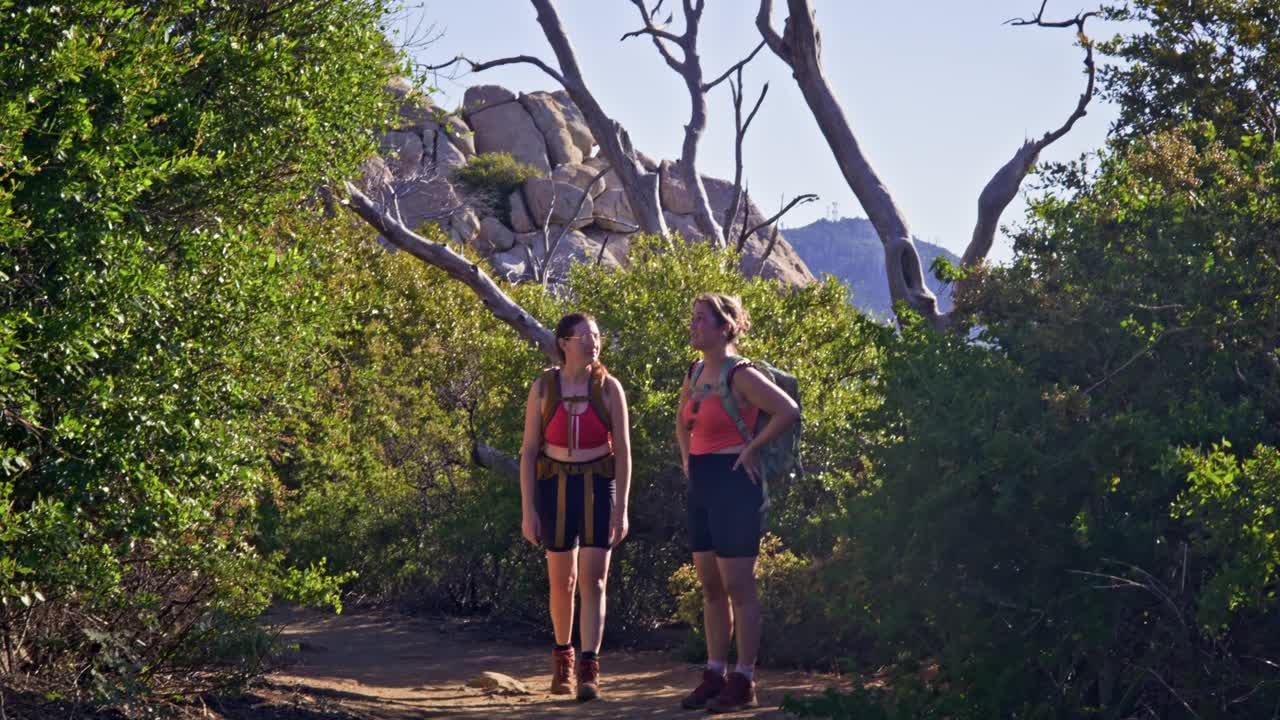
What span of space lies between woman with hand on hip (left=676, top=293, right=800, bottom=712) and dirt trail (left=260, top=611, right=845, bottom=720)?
27 cm

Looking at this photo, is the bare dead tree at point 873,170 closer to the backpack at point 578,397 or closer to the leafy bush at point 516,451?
the leafy bush at point 516,451

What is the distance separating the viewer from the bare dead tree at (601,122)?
13.8 m

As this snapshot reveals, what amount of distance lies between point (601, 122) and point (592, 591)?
8985 mm

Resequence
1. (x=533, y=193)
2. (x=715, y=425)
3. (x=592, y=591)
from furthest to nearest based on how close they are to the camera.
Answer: (x=533, y=193) < (x=592, y=591) < (x=715, y=425)

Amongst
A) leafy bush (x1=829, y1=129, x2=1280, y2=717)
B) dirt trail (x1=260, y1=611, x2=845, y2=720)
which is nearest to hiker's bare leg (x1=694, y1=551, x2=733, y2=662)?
dirt trail (x1=260, y1=611, x2=845, y2=720)

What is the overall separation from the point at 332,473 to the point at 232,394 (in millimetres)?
7429

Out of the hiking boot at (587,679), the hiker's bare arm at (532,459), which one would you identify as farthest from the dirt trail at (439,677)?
the hiker's bare arm at (532,459)

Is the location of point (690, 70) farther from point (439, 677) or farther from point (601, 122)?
point (439, 677)

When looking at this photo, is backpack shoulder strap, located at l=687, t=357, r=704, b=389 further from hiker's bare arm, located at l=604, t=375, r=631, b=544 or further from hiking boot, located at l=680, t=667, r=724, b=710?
hiking boot, located at l=680, t=667, r=724, b=710

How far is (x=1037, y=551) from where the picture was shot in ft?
14.6

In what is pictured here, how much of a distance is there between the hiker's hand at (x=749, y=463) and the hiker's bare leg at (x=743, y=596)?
1.25ft

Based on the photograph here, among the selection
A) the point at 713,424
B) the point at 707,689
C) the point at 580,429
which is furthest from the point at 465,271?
the point at 707,689

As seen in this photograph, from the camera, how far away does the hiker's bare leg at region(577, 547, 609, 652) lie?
5.96 m

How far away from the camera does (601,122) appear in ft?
46.1
